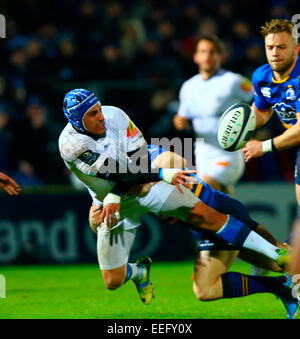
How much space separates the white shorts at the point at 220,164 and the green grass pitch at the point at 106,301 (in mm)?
1121

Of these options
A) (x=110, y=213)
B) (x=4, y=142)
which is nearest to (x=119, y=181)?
(x=110, y=213)

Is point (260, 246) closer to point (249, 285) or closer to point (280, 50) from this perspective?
point (249, 285)

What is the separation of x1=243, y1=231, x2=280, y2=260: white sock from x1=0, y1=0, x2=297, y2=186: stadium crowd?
456cm

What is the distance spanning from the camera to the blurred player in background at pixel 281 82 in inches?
205

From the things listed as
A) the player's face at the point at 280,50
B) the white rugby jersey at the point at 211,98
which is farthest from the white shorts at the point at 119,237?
the white rugby jersey at the point at 211,98

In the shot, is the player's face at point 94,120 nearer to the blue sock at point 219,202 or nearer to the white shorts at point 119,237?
the white shorts at point 119,237

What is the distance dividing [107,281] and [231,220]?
1.10m

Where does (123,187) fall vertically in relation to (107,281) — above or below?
above

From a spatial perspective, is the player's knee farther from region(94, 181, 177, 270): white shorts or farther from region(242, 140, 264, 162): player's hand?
region(242, 140, 264, 162): player's hand
